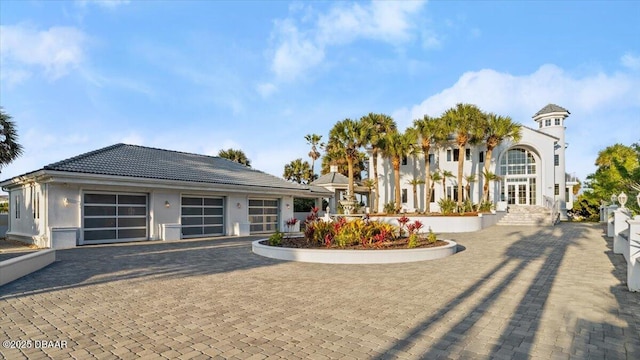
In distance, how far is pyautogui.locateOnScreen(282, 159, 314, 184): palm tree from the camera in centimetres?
4988

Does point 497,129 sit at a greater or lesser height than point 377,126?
lesser

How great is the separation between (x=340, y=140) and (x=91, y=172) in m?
18.9

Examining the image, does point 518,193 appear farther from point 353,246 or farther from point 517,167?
point 353,246

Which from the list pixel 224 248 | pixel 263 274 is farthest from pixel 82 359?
pixel 224 248

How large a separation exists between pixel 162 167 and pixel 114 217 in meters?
3.96

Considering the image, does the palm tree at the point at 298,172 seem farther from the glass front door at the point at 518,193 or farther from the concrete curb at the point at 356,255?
the concrete curb at the point at 356,255

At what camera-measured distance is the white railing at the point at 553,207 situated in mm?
27222

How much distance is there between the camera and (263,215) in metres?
25.2

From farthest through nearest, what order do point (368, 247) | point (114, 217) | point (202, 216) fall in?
point (202, 216) < point (114, 217) < point (368, 247)

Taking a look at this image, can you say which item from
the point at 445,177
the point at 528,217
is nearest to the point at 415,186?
the point at 445,177

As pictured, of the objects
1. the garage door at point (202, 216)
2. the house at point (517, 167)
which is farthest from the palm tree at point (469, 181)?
the garage door at point (202, 216)

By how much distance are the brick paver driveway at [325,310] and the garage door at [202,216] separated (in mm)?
9452

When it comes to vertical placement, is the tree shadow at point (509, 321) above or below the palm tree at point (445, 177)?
below

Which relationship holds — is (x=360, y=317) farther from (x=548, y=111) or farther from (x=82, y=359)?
(x=548, y=111)
